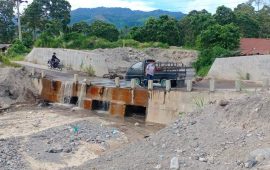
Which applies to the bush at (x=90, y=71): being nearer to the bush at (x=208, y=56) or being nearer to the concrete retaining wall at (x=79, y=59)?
the concrete retaining wall at (x=79, y=59)

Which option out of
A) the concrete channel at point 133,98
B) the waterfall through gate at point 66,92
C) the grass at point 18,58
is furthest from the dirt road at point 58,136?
the grass at point 18,58

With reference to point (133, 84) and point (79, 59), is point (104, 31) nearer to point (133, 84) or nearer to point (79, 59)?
point (79, 59)

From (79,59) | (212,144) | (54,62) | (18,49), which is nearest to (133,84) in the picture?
(79,59)

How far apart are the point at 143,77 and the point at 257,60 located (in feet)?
25.9

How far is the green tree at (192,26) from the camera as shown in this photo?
191ft

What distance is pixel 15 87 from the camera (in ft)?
112

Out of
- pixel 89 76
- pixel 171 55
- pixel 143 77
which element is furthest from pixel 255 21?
pixel 143 77

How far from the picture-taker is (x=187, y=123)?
51.9 ft

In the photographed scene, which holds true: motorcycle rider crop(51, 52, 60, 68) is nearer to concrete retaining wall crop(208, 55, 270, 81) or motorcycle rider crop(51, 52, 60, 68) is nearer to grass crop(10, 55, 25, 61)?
grass crop(10, 55, 25, 61)

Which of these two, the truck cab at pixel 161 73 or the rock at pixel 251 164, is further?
the truck cab at pixel 161 73

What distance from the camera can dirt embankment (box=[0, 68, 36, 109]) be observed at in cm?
3300

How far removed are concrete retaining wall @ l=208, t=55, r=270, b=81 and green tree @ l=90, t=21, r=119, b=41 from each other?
119 feet

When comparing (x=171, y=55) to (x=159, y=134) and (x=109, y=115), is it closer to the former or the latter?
(x=109, y=115)

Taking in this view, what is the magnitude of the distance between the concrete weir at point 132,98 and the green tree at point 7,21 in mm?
49305
